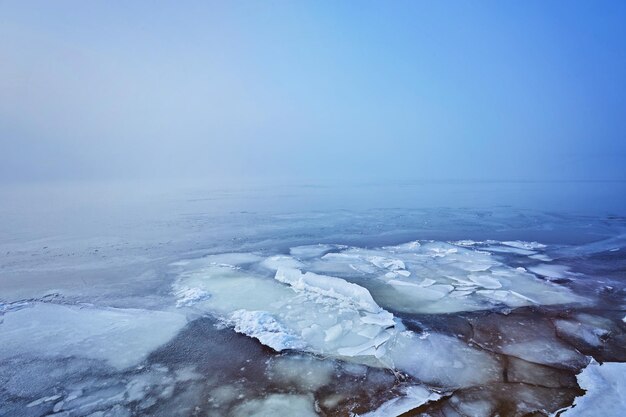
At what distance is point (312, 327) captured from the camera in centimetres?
512

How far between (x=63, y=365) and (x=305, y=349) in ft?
10.2

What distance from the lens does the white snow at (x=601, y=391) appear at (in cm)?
327

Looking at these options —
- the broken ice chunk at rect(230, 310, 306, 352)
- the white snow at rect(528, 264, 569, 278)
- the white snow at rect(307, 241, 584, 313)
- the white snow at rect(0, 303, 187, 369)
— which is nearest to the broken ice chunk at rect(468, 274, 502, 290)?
the white snow at rect(307, 241, 584, 313)

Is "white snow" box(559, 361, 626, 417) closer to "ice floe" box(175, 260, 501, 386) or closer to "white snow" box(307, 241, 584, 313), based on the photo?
"ice floe" box(175, 260, 501, 386)

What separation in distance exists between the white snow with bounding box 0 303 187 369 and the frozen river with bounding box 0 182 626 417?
3cm

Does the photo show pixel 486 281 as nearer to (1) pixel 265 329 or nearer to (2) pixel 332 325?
(2) pixel 332 325

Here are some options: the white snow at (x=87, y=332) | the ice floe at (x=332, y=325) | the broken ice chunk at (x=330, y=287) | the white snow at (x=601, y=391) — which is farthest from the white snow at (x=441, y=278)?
the white snow at (x=87, y=332)

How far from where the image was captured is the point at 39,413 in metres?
3.40

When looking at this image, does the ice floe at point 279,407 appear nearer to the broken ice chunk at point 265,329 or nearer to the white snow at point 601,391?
the broken ice chunk at point 265,329

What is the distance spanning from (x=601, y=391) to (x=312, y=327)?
350cm

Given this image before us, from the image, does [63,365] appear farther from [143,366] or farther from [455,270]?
[455,270]

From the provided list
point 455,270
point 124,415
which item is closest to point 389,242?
point 455,270

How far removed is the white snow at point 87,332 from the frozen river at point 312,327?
0.10 feet

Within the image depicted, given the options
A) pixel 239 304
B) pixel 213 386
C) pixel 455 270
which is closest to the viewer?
pixel 213 386
